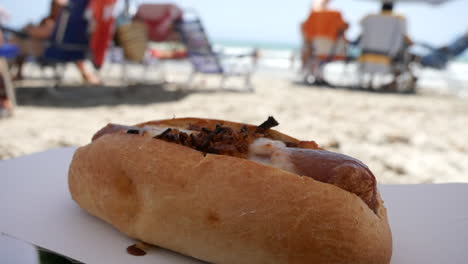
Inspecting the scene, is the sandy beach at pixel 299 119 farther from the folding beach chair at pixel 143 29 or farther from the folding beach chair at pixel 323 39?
the folding beach chair at pixel 323 39

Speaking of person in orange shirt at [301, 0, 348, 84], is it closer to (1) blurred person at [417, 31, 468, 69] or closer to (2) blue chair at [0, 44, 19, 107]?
(1) blurred person at [417, 31, 468, 69]

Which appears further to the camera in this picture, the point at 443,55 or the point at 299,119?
the point at 443,55

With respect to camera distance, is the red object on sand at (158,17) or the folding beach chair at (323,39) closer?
the red object on sand at (158,17)

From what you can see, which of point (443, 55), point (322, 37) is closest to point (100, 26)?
point (322, 37)

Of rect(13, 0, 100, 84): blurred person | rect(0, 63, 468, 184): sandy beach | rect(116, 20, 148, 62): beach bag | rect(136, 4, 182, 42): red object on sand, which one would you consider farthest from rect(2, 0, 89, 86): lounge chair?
rect(136, 4, 182, 42): red object on sand

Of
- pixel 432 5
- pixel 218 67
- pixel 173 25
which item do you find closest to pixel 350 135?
pixel 218 67

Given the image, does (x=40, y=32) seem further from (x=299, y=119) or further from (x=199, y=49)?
(x=299, y=119)

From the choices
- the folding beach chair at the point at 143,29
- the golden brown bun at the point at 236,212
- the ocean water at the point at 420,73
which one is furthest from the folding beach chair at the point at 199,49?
the golden brown bun at the point at 236,212
